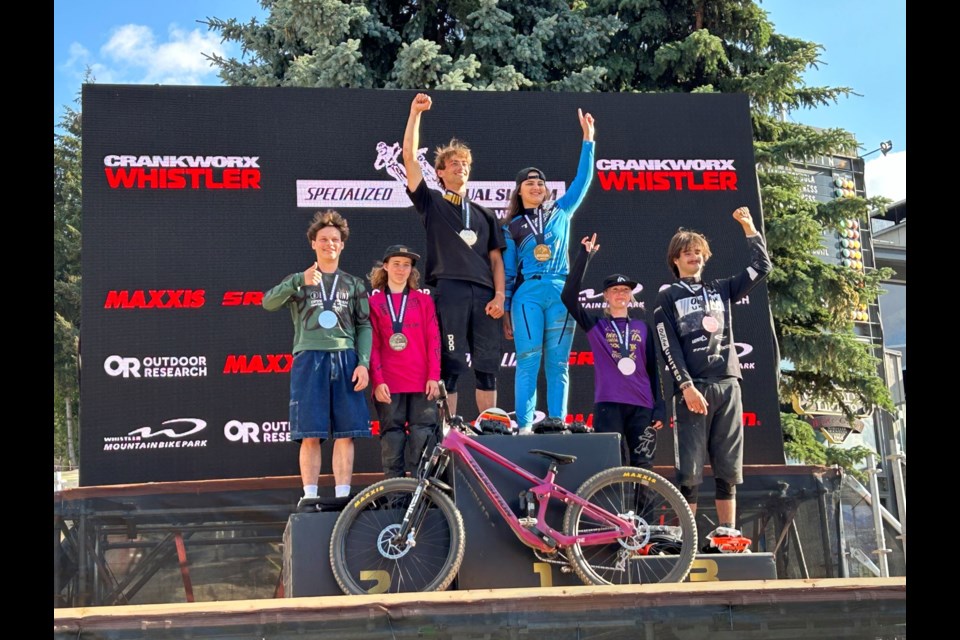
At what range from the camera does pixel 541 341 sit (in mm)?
5125

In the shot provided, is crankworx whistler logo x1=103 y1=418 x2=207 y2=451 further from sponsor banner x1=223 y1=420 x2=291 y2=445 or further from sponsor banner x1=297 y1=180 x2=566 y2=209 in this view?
sponsor banner x1=297 y1=180 x2=566 y2=209

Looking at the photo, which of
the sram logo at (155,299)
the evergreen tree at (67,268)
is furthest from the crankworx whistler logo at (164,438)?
the evergreen tree at (67,268)

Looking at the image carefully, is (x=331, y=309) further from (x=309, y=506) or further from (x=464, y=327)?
(x=309, y=506)

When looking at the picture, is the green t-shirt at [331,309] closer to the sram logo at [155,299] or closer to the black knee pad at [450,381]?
the black knee pad at [450,381]

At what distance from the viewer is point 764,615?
11.6 feet

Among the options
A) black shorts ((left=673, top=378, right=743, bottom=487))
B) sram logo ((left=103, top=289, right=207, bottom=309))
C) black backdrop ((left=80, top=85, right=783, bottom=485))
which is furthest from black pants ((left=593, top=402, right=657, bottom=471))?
sram logo ((left=103, top=289, right=207, bottom=309))

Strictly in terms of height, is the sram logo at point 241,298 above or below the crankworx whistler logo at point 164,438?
above

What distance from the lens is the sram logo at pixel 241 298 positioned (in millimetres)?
6918

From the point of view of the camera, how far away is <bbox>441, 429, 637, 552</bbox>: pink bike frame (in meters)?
4.25

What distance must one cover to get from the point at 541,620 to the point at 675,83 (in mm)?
9437

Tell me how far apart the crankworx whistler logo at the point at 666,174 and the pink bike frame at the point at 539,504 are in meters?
3.50

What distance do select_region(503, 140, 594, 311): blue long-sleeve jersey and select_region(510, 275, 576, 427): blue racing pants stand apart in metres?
0.06

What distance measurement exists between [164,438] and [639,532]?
367cm
